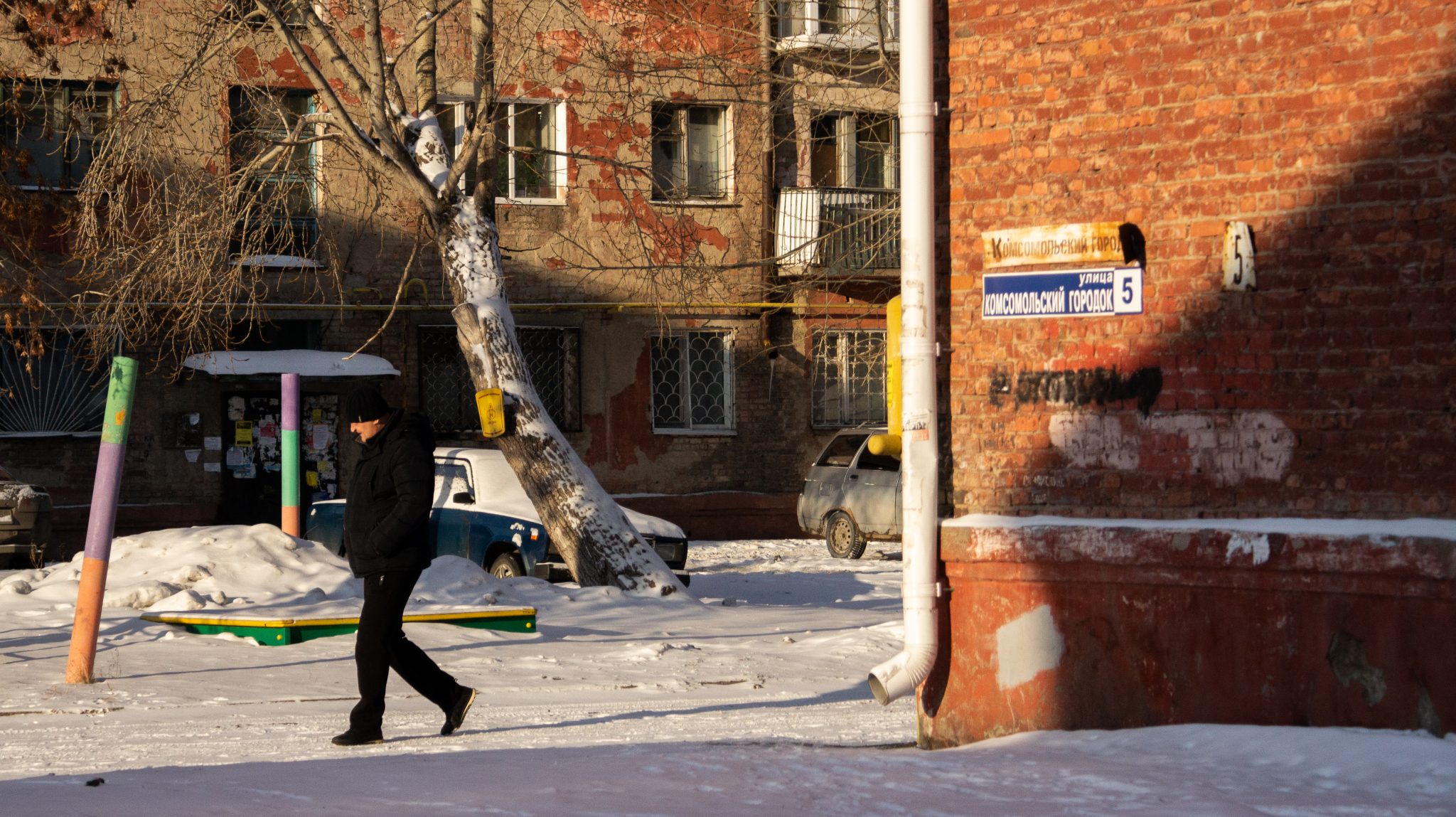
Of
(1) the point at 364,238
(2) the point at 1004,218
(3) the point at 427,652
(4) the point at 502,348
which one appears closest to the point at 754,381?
(1) the point at 364,238

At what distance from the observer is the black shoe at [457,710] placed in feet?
25.0

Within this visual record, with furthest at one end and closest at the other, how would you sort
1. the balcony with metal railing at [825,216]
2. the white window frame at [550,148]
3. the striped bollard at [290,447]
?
1. the balcony with metal railing at [825,216]
2. the white window frame at [550,148]
3. the striped bollard at [290,447]

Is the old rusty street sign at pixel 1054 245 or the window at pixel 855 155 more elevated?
the window at pixel 855 155

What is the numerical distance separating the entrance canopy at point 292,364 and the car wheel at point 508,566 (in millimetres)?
6532

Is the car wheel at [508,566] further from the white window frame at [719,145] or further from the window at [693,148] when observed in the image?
the window at [693,148]

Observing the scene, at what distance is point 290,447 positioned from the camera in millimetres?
15430

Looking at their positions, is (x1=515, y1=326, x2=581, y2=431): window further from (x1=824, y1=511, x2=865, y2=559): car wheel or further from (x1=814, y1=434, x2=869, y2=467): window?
(x1=824, y1=511, x2=865, y2=559): car wheel

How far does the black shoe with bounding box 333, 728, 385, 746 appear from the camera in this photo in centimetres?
732

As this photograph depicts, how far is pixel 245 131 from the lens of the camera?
49.1 ft

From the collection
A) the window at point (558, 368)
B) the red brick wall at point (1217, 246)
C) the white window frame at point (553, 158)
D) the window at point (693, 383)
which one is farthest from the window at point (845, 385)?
the red brick wall at point (1217, 246)

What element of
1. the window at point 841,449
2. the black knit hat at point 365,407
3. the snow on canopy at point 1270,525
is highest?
the black knit hat at point 365,407

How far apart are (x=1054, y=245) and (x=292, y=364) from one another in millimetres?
16332

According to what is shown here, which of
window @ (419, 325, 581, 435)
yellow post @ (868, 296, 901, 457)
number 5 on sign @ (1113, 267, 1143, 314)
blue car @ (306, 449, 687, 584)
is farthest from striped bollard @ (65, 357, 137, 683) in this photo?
window @ (419, 325, 581, 435)

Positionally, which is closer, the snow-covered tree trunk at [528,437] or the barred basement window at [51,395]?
the snow-covered tree trunk at [528,437]
